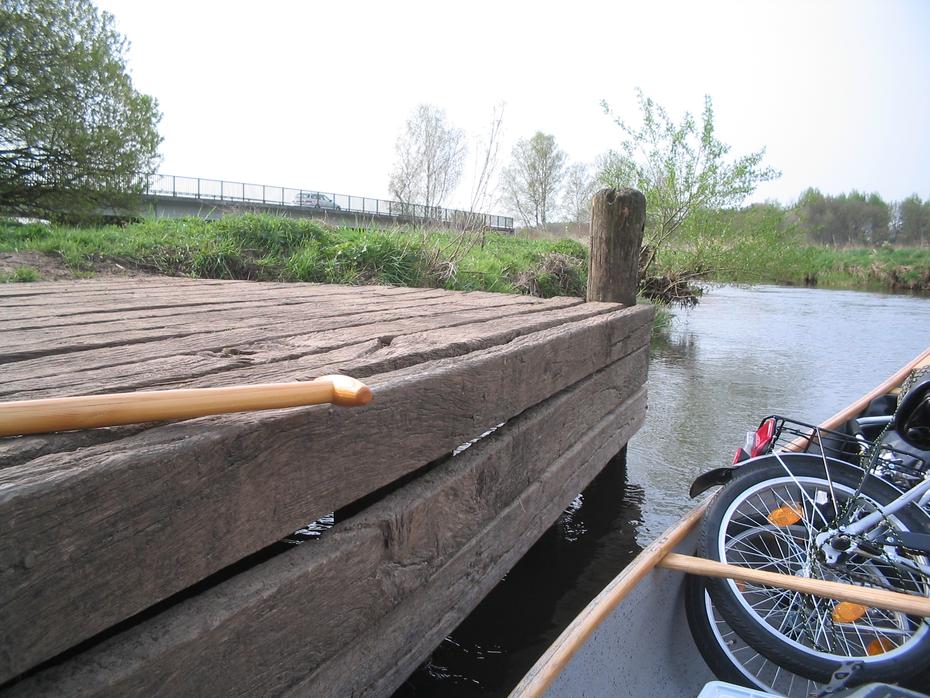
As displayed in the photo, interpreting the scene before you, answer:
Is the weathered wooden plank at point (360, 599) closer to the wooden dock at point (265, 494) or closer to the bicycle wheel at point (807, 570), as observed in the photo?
the wooden dock at point (265, 494)

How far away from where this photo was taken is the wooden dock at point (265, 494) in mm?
1048

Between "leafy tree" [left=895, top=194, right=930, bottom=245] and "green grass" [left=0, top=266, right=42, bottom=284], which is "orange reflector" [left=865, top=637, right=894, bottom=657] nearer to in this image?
"green grass" [left=0, top=266, right=42, bottom=284]

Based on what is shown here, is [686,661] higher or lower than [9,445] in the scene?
lower

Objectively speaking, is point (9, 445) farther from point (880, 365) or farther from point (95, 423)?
point (880, 365)

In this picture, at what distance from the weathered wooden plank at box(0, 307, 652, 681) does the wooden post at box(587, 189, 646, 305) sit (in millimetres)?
3260

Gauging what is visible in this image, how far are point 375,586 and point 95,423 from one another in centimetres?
89

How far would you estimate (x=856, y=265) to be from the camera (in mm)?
29688

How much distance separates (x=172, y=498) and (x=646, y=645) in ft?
5.67

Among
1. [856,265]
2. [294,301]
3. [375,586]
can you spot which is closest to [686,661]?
[375,586]

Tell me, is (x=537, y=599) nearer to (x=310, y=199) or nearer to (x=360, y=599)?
(x=360, y=599)

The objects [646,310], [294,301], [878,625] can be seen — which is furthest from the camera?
[646,310]

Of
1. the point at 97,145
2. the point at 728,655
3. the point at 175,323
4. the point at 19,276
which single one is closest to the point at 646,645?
the point at 728,655

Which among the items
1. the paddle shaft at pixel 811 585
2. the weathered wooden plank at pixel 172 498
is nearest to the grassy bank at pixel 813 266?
the paddle shaft at pixel 811 585

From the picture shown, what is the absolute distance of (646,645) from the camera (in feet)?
7.36
